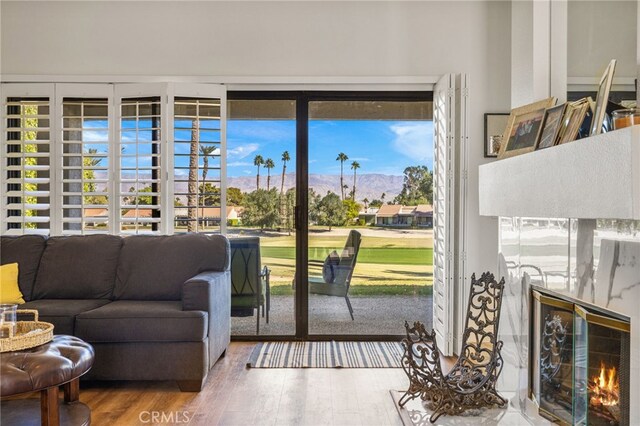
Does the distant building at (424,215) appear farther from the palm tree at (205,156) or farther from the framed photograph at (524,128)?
the palm tree at (205,156)

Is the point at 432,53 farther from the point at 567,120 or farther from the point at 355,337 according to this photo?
the point at 355,337

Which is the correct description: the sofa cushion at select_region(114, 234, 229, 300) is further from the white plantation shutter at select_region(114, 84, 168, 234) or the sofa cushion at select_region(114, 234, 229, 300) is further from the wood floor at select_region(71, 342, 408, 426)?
the wood floor at select_region(71, 342, 408, 426)

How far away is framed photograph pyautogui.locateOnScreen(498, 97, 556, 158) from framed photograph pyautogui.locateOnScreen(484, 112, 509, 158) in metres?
1.24

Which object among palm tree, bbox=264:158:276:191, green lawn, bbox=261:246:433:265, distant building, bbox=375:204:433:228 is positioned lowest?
green lawn, bbox=261:246:433:265

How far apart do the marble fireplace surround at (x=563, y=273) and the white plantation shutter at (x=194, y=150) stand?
236cm

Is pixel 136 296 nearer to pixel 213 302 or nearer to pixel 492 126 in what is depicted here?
pixel 213 302

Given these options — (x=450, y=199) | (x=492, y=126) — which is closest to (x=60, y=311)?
(x=450, y=199)

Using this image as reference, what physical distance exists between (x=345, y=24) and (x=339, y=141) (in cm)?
99

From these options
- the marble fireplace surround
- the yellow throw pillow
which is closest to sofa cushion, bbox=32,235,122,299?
the yellow throw pillow

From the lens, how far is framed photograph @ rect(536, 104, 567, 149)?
2326mm

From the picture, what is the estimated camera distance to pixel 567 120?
2277 mm

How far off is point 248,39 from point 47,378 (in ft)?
10.1

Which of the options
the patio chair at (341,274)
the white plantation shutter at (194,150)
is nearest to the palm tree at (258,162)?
the white plantation shutter at (194,150)

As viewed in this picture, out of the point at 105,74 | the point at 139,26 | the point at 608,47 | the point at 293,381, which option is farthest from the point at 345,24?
Result: the point at 293,381
